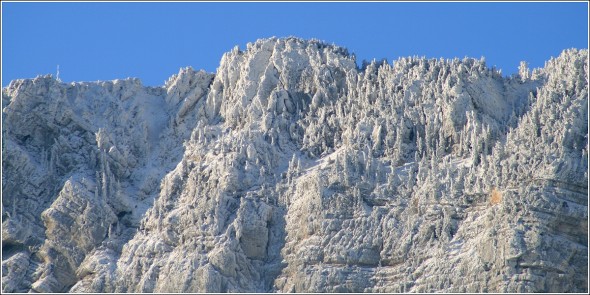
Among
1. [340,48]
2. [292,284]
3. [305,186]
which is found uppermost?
[340,48]

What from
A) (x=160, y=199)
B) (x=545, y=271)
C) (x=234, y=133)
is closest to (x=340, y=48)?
(x=234, y=133)

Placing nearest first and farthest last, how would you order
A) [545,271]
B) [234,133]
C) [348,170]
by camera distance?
[545,271], [348,170], [234,133]

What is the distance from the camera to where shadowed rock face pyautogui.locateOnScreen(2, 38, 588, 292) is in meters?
103

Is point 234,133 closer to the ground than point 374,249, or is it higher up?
higher up

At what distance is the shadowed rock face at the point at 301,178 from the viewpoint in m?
103

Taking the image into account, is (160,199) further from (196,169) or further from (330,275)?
(330,275)

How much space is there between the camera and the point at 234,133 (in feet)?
385

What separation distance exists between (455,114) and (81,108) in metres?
29.1

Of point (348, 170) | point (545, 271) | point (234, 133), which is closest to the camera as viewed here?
point (545, 271)

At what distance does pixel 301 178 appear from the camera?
111m

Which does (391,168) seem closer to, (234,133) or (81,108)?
(234,133)

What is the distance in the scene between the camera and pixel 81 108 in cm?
12206

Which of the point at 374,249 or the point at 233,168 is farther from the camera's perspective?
the point at 233,168

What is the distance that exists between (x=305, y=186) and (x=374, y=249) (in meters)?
7.70
